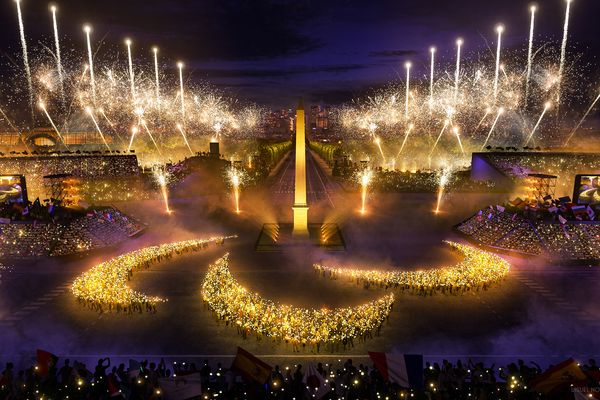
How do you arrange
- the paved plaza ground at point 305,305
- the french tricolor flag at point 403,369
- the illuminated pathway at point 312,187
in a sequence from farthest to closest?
the illuminated pathway at point 312,187 < the paved plaza ground at point 305,305 < the french tricolor flag at point 403,369

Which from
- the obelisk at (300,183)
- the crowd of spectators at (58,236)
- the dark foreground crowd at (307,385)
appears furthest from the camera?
the obelisk at (300,183)

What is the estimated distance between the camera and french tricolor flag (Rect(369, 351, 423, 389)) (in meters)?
11.0

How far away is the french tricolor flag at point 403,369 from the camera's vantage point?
36.2 ft

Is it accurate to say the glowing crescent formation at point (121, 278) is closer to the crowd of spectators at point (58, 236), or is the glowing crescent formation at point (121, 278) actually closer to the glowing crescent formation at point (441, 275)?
the crowd of spectators at point (58, 236)

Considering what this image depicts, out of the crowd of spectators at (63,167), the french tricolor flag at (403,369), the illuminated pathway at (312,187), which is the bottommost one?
the french tricolor flag at (403,369)

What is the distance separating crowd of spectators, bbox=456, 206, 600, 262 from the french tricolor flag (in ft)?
A: 53.5

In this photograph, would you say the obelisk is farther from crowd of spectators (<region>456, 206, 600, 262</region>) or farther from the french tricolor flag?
the french tricolor flag

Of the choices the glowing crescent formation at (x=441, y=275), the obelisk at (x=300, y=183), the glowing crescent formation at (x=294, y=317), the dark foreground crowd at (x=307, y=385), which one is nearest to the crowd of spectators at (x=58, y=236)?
the glowing crescent formation at (x=294, y=317)

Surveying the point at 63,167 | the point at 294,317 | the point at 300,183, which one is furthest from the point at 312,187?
the point at 294,317

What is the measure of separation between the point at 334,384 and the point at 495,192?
3709 cm

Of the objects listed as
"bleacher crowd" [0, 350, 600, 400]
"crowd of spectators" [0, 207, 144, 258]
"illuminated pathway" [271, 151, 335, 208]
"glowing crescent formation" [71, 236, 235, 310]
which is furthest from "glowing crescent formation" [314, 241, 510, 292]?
"illuminated pathway" [271, 151, 335, 208]

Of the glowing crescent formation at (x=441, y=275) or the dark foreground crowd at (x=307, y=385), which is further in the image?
the glowing crescent formation at (x=441, y=275)

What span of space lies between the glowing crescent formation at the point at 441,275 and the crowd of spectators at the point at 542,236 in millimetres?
3213

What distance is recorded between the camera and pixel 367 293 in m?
19.6
